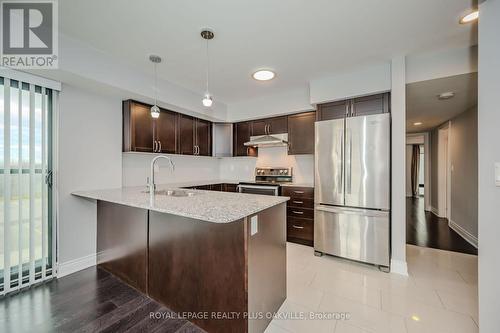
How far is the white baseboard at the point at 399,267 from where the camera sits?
2.42 meters

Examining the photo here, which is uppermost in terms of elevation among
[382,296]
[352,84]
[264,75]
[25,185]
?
[264,75]

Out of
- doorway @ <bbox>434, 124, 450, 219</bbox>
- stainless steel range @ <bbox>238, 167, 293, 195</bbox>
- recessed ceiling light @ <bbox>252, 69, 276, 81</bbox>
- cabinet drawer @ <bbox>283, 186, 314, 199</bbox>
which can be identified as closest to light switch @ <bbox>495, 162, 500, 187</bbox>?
cabinet drawer @ <bbox>283, 186, 314, 199</bbox>

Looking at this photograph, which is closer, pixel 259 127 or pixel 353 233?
pixel 353 233

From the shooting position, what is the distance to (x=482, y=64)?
1.31 meters

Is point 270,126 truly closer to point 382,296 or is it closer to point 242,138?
point 242,138

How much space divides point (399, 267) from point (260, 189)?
215cm

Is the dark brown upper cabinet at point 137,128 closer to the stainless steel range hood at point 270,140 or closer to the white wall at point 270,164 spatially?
the stainless steel range hood at point 270,140

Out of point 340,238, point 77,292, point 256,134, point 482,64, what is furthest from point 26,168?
point 482,64

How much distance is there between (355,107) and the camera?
9.25ft

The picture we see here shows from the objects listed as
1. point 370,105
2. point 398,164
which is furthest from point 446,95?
point 398,164

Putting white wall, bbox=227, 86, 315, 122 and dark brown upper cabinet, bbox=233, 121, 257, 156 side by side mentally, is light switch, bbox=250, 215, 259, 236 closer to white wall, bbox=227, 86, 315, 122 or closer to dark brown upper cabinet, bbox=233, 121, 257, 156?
white wall, bbox=227, 86, 315, 122

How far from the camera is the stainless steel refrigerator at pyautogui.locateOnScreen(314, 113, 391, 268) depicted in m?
2.51

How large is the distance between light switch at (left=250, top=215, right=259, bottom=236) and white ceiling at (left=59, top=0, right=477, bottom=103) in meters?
1.68

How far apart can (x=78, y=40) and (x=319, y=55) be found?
2584 millimetres
